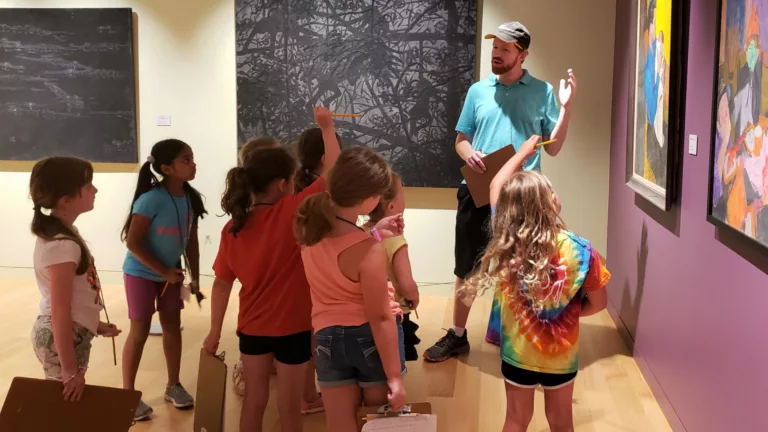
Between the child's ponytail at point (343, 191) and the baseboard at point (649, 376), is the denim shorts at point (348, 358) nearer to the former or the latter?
the child's ponytail at point (343, 191)

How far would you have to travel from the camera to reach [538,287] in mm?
1988

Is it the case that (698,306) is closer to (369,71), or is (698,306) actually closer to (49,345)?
(49,345)

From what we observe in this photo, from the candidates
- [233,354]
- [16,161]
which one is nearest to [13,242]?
[16,161]

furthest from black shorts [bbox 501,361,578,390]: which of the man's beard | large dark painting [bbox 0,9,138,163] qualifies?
large dark painting [bbox 0,9,138,163]

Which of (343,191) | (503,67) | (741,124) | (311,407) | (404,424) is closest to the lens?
(404,424)

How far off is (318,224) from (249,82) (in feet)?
10.5

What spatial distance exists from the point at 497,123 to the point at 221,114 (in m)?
2.31

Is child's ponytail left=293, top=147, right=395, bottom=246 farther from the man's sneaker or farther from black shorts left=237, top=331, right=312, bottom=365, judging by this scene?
the man's sneaker

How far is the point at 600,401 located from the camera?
3.02 meters

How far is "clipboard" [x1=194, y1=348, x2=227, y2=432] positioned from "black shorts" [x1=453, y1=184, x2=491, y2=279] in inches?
63.1

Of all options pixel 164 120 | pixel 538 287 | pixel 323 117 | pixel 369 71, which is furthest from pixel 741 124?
pixel 164 120

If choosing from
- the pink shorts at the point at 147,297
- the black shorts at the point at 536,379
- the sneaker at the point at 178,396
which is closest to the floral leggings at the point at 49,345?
the pink shorts at the point at 147,297

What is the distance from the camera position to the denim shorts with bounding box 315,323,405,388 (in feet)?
6.19

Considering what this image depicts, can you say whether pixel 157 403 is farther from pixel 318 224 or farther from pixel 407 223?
pixel 407 223
